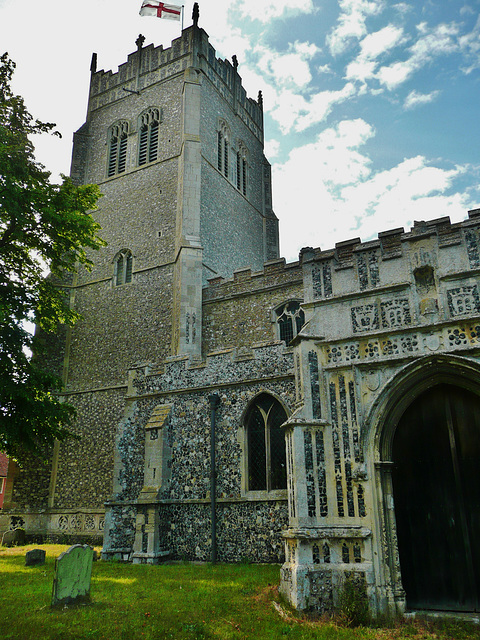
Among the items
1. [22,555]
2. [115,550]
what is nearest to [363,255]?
[115,550]

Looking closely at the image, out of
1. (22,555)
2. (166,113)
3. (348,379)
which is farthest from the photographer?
(166,113)

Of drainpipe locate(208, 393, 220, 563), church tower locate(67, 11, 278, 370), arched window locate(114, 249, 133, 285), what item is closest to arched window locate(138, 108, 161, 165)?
church tower locate(67, 11, 278, 370)

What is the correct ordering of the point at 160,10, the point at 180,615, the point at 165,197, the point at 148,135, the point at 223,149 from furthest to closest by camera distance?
the point at 223,149 < the point at 148,135 < the point at 160,10 < the point at 165,197 < the point at 180,615

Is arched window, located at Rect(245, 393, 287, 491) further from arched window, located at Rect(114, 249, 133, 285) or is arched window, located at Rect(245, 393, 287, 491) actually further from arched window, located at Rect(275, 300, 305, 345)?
arched window, located at Rect(114, 249, 133, 285)

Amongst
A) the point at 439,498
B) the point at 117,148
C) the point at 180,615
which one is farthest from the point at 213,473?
the point at 117,148

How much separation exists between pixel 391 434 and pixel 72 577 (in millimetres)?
5075

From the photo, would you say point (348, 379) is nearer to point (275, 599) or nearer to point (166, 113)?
point (275, 599)

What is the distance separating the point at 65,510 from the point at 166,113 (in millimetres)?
18035

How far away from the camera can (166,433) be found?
12.4 metres

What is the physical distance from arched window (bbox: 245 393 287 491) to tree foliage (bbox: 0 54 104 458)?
4.31m

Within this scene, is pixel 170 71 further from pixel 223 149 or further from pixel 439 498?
pixel 439 498

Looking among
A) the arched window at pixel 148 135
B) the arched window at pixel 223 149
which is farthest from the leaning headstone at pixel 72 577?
the arched window at pixel 223 149

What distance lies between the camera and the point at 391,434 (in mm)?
7375

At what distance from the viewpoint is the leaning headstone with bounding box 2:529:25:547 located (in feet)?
55.9
